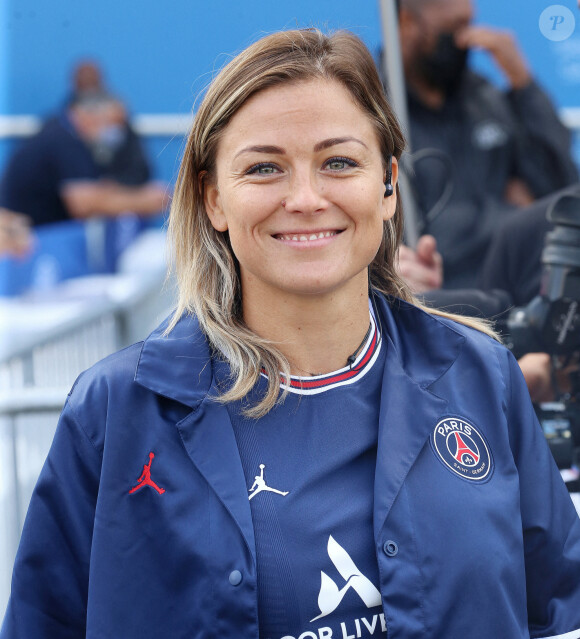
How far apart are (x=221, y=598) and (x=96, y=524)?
26cm

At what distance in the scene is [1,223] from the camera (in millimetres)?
2912

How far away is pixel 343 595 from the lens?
1490 mm

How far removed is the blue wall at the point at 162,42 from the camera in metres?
2.30

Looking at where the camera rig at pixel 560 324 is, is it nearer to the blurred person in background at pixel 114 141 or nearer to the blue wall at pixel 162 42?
the blue wall at pixel 162 42

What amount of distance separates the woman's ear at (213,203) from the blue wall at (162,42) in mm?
671

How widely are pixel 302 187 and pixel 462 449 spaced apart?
1.92 ft

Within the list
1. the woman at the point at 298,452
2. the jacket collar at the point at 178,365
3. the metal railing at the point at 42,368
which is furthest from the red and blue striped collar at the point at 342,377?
the metal railing at the point at 42,368

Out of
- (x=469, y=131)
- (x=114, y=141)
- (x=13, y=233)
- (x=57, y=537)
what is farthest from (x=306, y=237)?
(x=13, y=233)

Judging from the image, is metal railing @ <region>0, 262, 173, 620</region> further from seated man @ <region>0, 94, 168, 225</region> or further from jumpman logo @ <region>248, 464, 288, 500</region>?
jumpman logo @ <region>248, 464, 288, 500</region>

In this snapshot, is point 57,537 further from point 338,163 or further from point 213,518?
point 338,163

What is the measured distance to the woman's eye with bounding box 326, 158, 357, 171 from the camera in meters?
1.59

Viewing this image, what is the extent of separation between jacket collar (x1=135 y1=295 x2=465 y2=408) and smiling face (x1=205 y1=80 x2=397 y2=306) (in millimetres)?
207

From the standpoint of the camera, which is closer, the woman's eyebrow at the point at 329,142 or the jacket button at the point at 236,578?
the jacket button at the point at 236,578

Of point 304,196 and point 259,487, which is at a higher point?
point 304,196
